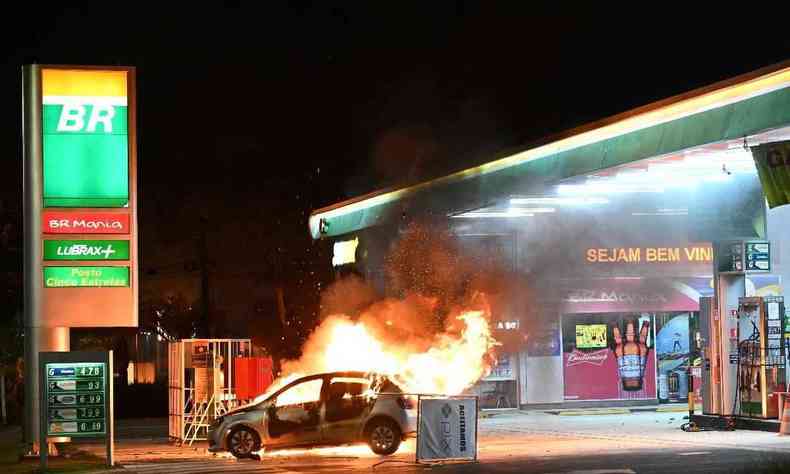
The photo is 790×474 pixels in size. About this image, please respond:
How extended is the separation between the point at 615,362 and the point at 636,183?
7953 mm

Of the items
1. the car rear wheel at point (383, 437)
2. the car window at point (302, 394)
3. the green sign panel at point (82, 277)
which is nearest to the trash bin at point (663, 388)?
the car rear wheel at point (383, 437)

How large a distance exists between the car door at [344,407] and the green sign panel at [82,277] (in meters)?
4.46

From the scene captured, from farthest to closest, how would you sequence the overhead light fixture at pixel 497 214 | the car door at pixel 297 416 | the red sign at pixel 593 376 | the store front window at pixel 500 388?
the red sign at pixel 593 376 → the store front window at pixel 500 388 → the overhead light fixture at pixel 497 214 → the car door at pixel 297 416

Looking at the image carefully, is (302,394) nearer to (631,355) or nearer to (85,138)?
(85,138)

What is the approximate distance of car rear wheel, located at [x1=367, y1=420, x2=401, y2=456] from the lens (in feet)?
66.9

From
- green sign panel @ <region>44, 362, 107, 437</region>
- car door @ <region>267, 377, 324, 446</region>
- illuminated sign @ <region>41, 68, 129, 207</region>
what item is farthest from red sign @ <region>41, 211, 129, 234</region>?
car door @ <region>267, 377, 324, 446</region>

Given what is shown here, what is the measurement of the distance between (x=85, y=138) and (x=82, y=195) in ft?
3.58

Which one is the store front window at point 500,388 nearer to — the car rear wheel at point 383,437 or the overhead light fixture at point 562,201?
the overhead light fixture at point 562,201

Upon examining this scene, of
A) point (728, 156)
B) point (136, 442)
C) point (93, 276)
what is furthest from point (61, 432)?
point (728, 156)

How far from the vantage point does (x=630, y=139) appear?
71.8ft

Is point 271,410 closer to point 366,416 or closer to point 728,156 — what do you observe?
point 366,416

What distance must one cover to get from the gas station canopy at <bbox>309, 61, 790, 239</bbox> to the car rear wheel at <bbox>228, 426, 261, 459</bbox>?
27.7 feet

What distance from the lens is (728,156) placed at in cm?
2367

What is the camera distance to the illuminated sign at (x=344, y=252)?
3628 cm
